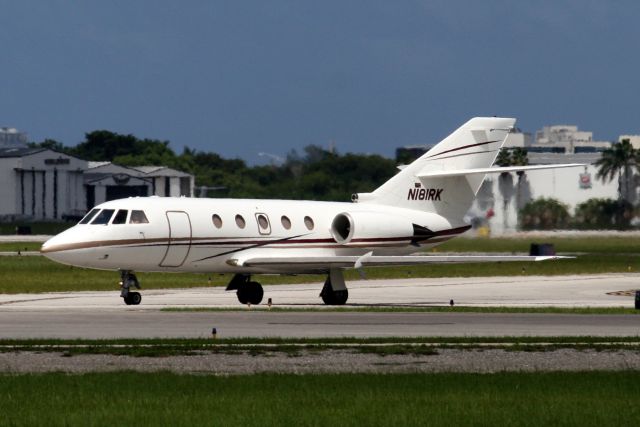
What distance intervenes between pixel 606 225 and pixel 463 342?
6969cm

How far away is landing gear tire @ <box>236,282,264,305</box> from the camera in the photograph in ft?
137

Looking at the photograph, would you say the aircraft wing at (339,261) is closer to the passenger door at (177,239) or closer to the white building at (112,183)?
the passenger door at (177,239)

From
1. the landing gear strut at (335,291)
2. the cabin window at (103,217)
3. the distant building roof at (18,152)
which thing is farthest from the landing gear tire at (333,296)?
the distant building roof at (18,152)

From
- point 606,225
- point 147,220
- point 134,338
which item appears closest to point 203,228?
point 147,220

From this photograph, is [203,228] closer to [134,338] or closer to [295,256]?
[295,256]

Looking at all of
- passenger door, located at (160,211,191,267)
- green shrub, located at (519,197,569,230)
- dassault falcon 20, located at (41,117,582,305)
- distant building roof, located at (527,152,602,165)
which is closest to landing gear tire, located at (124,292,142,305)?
dassault falcon 20, located at (41,117,582,305)

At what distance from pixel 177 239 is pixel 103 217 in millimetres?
2105

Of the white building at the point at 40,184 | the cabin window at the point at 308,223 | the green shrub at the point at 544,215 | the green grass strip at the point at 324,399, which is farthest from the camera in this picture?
the white building at the point at 40,184

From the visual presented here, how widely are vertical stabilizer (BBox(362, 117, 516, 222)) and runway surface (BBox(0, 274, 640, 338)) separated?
304cm

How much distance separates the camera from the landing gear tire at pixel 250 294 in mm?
41906

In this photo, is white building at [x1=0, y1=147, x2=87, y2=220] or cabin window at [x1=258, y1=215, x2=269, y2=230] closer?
cabin window at [x1=258, y1=215, x2=269, y2=230]

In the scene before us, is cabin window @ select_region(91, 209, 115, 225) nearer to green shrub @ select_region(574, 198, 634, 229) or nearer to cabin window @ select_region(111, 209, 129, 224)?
cabin window @ select_region(111, 209, 129, 224)

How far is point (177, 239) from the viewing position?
40.0 meters

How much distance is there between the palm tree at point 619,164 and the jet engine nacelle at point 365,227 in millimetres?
55681
